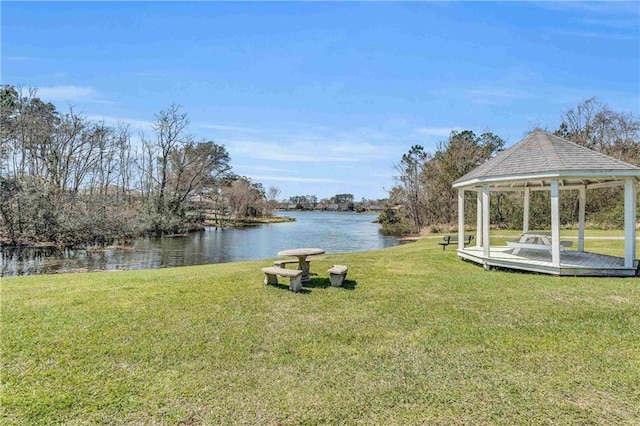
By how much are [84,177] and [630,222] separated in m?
33.0

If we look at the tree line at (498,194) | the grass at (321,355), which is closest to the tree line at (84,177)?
the grass at (321,355)

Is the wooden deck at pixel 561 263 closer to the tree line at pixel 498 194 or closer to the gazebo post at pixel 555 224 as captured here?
the gazebo post at pixel 555 224

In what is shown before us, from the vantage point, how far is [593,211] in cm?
2466

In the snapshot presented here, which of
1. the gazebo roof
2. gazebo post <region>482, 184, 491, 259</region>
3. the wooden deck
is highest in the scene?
the gazebo roof

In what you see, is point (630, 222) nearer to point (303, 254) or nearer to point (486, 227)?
point (486, 227)

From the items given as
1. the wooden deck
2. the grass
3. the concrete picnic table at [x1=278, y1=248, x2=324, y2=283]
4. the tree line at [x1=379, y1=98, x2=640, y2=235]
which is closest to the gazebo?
the wooden deck

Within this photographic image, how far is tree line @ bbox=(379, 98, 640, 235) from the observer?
2478 cm

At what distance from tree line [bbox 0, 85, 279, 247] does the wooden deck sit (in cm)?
2145

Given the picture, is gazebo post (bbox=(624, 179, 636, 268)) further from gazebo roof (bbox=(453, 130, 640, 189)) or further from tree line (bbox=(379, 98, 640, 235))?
tree line (bbox=(379, 98, 640, 235))

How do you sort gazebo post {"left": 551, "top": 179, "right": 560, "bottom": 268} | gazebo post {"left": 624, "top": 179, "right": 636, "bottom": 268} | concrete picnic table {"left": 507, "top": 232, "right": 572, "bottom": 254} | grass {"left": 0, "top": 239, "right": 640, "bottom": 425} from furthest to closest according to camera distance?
concrete picnic table {"left": 507, "top": 232, "right": 572, "bottom": 254}, gazebo post {"left": 551, "top": 179, "right": 560, "bottom": 268}, gazebo post {"left": 624, "top": 179, "right": 636, "bottom": 268}, grass {"left": 0, "top": 239, "right": 640, "bottom": 425}

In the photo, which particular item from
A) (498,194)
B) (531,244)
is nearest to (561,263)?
(531,244)

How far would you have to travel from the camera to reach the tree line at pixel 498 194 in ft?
81.3

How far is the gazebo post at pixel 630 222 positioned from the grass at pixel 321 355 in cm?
145

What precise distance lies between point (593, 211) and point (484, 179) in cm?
2101
